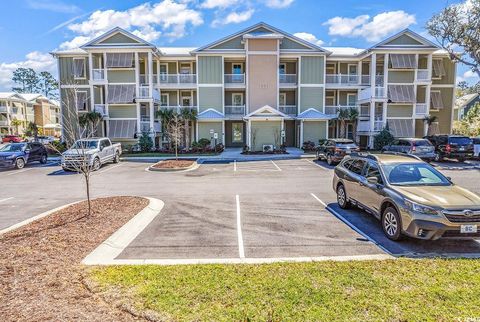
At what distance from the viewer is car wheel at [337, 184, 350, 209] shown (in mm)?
9391

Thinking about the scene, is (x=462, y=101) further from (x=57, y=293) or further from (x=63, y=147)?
(x=57, y=293)

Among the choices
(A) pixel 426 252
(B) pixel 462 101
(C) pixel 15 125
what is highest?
(B) pixel 462 101

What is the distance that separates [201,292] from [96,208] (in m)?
5.79

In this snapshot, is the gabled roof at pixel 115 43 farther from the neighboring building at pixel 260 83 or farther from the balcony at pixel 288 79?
the balcony at pixel 288 79

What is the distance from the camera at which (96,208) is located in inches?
353

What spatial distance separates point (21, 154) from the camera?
20469 millimetres

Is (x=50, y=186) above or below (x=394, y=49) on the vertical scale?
below

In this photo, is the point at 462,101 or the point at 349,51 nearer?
the point at 349,51

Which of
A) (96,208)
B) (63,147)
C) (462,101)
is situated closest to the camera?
(96,208)

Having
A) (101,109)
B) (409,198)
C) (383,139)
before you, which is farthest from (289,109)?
(409,198)

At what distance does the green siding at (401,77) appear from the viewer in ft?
97.3

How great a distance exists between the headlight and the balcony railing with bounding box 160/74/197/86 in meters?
26.8

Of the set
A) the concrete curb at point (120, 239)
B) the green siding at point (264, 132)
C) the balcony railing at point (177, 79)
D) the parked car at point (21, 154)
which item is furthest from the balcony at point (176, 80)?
the concrete curb at point (120, 239)

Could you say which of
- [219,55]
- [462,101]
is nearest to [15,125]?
[219,55]
